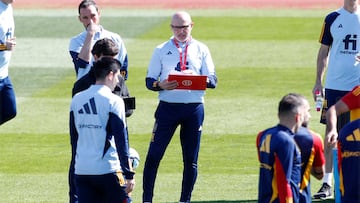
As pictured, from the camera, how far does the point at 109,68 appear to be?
899 centimetres

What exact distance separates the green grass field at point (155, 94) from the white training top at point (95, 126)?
316cm

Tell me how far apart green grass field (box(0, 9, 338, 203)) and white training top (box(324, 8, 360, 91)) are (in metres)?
1.48

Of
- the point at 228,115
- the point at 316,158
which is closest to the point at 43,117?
the point at 228,115

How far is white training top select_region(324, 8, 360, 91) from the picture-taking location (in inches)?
477

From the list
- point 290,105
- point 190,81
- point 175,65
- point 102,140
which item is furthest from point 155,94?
point 290,105

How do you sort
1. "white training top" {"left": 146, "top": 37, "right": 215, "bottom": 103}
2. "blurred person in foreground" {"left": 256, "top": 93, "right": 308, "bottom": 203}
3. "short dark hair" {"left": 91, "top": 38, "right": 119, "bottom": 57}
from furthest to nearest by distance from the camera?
"white training top" {"left": 146, "top": 37, "right": 215, "bottom": 103}, "short dark hair" {"left": 91, "top": 38, "right": 119, "bottom": 57}, "blurred person in foreground" {"left": 256, "top": 93, "right": 308, "bottom": 203}

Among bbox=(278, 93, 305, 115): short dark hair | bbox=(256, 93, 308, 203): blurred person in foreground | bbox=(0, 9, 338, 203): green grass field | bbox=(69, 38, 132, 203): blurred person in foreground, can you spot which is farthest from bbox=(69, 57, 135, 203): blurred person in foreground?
bbox=(0, 9, 338, 203): green grass field

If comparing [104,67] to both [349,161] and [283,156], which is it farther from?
[349,161]

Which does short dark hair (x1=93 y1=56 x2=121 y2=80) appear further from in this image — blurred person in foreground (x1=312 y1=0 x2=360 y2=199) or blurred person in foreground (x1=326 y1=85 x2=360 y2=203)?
blurred person in foreground (x1=312 y1=0 x2=360 y2=199)

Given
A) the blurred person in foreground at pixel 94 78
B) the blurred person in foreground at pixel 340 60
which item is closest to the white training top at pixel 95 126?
the blurred person in foreground at pixel 94 78

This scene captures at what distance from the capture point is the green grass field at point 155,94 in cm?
1309

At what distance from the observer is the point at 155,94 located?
1903 cm

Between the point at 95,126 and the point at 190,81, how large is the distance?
248 centimetres

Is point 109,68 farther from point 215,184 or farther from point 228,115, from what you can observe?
point 228,115
